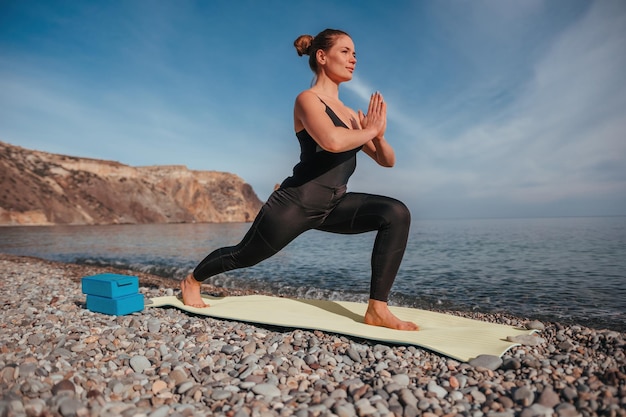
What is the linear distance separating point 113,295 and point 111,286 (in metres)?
0.10

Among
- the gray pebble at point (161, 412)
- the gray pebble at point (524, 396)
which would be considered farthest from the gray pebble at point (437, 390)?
the gray pebble at point (161, 412)

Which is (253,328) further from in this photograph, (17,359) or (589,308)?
(589,308)

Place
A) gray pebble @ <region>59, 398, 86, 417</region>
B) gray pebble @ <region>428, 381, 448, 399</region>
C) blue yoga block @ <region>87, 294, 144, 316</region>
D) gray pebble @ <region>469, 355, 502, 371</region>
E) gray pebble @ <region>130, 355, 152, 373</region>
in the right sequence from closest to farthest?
gray pebble @ <region>59, 398, 86, 417</region>
gray pebble @ <region>428, 381, 448, 399</region>
gray pebble @ <region>469, 355, 502, 371</region>
gray pebble @ <region>130, 355, 152, 373</region>
blue yoga block @ <region>87, 294, 144, 316</region>

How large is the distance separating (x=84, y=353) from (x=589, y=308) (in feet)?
19.9

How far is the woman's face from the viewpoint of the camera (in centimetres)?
351

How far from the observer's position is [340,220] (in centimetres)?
370

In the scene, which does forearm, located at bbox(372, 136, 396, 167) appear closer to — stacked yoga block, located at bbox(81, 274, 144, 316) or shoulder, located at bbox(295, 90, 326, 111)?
shoulder, located at bbox(295, 90, 326, 111)

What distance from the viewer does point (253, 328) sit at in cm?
371

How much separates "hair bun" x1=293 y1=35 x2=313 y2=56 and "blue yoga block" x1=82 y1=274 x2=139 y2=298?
9.37 feet

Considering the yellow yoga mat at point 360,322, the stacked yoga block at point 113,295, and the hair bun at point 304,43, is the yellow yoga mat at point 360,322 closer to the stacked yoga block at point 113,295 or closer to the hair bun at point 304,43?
the stacked yoga block at point 113,295

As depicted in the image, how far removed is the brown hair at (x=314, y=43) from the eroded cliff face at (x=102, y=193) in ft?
158

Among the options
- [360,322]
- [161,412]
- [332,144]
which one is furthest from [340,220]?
[161,412]

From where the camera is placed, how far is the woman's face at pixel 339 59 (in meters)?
3.51

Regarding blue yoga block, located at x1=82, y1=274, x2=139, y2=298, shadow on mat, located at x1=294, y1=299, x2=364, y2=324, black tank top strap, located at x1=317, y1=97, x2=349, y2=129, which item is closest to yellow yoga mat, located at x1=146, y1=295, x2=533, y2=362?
shadow on mat, located at x1=294, y1=299, x2=364, y2=324
